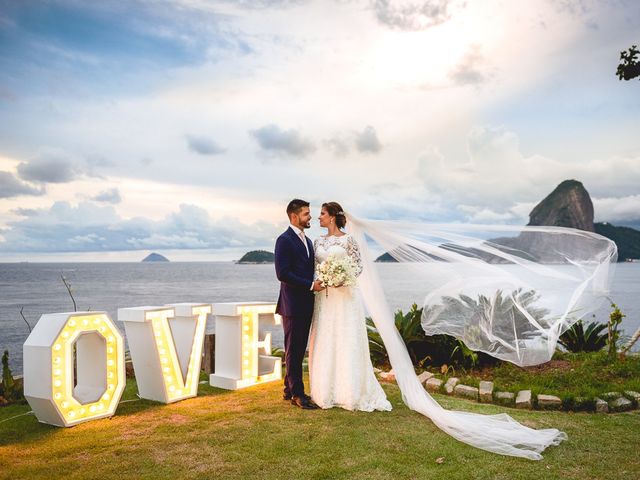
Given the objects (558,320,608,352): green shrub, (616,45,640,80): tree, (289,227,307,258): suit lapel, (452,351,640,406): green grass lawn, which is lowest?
(452,351,640,406): green grass lawn

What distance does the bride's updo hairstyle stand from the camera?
277 inches

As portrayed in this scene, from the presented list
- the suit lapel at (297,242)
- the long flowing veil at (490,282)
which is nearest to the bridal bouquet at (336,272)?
the suit lapel at (297,242)

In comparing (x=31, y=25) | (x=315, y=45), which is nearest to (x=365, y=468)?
(x=315, y=45)

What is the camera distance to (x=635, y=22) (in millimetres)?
12820

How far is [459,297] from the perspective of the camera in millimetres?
7090

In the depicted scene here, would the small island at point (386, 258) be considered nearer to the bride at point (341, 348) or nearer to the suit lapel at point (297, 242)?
the bride at point (341, 348)

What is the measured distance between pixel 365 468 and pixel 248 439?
1447 millimetres

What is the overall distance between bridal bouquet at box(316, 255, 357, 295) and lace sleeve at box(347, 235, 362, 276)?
153mm

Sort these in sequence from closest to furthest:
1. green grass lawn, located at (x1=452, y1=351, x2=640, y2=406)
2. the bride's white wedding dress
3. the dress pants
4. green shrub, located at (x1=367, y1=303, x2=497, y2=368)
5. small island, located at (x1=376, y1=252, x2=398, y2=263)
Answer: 1. the bride's white wedding dress
2. the dress pants
3. green grass lawn, located at (x1=452, y1=351, x2=640, y2=406)
4. small island, located at (x1=376, y1=252, x2=398, y2=263)
5. green shrub, located at (x1=367, y1=303, x2=497, y2=368)

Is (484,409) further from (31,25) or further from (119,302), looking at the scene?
(119,302)

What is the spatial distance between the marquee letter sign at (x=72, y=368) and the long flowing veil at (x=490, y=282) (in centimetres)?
349

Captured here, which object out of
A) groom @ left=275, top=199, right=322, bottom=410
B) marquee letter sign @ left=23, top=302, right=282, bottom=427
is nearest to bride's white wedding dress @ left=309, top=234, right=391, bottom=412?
groom @ left=275, top=199, right=322, bottom=410

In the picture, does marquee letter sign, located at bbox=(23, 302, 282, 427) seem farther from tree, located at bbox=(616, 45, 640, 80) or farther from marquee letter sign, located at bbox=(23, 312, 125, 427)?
tree, located at bbox=(616, 45, 640, 80)

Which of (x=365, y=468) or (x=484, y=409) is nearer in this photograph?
(x=365, y=468)
